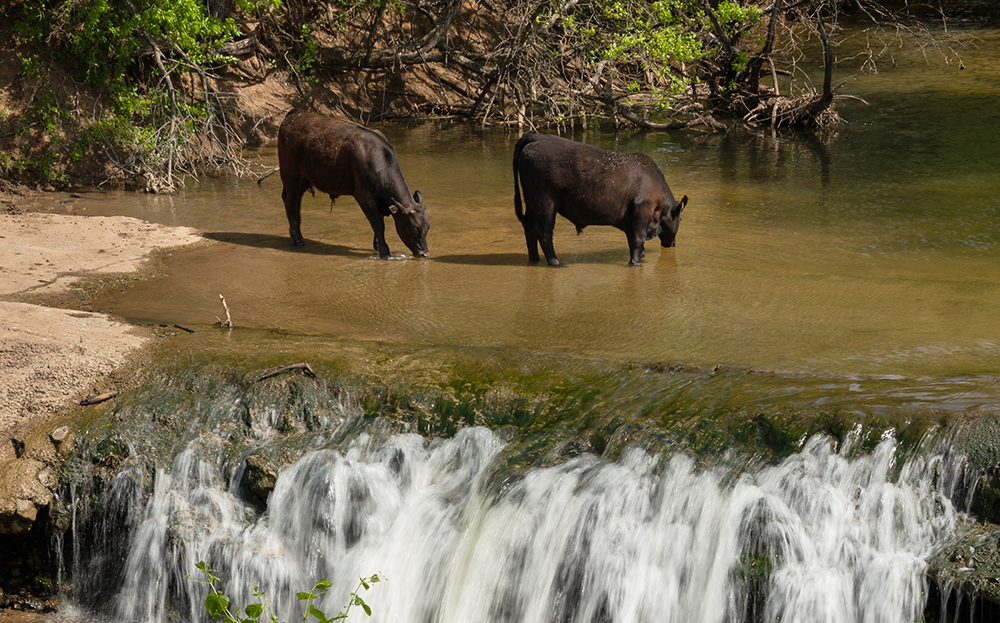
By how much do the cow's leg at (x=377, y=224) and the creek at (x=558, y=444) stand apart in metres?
0.92

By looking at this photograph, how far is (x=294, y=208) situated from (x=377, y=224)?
3.57ft

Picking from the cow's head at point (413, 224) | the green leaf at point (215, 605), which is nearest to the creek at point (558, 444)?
the cow's head at point (413, 224)

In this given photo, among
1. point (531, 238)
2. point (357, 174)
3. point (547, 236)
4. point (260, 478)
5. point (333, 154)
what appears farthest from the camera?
point (333, 154)

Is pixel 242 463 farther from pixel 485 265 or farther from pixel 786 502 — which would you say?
pixel 485 265

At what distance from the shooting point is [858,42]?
80.0ft

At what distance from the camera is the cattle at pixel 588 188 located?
27.7ft

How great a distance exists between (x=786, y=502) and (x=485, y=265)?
177 inches

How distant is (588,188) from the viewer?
27.6ft

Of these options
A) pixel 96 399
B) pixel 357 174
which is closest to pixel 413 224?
pixel 357 174

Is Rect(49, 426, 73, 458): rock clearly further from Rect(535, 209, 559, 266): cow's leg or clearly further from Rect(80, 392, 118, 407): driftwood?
Rect(535, 209, 559, 266): cow's leg

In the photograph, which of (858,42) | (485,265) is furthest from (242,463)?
(858,42)

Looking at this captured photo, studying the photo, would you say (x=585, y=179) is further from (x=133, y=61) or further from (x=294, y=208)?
(x=133, y=61)

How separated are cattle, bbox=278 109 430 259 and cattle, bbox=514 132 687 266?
1228 mm

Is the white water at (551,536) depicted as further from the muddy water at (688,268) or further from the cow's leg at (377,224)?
the cow's leg at (377,224)
